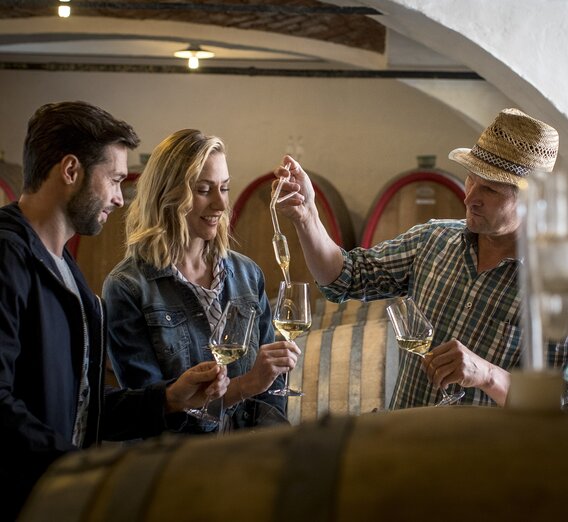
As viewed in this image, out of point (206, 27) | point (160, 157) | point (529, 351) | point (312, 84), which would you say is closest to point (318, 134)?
point (312, 84)

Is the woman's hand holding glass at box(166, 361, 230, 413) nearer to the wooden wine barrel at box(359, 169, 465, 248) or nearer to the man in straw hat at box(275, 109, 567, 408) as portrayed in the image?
the man in straw hat at box(275, 109, 567, 408)

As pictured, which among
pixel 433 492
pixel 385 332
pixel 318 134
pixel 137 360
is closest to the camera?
pixel 433 492

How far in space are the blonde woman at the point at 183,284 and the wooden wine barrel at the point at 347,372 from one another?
6.07 ft

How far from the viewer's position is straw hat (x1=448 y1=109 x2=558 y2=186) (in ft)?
9.53

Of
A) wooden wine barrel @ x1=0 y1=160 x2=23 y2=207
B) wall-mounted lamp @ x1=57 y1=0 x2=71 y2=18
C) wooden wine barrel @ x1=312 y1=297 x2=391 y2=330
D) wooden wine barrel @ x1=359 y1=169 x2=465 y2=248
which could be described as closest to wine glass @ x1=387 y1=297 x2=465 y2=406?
wooden wine barrel @ x1=312 y1=297 x2=391 y2=330

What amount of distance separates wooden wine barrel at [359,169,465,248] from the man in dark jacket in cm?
475

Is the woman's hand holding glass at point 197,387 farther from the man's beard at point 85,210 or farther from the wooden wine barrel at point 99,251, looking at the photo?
the wooden wine barrel at point 99,251

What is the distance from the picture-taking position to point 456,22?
4660 millimetres

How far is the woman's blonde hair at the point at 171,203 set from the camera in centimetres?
296

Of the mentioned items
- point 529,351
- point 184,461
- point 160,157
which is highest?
point 160,157

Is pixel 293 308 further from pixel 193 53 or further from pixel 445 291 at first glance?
pixel 193 53

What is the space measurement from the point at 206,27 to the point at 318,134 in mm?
1488

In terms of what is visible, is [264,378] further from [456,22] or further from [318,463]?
[456,22]

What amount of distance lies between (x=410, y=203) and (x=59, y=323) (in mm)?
5175
